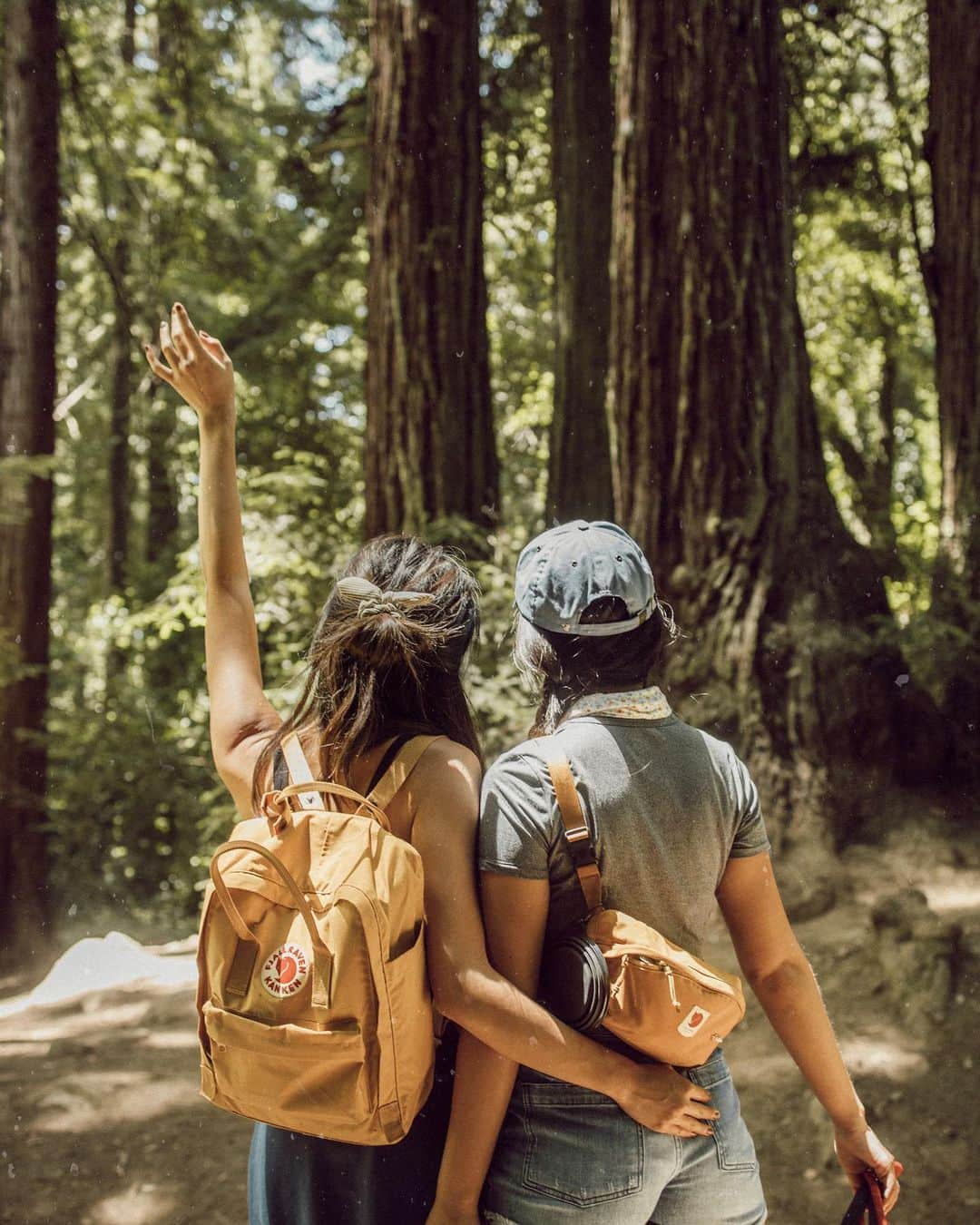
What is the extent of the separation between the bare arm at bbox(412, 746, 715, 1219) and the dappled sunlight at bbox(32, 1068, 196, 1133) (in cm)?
325

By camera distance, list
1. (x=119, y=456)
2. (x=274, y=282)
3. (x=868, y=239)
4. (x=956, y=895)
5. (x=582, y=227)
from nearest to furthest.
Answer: (x=956, y=895)
(x=582, y=227)
(x=274, y=282)
(x=868, y=239)
(x=119, y=456)

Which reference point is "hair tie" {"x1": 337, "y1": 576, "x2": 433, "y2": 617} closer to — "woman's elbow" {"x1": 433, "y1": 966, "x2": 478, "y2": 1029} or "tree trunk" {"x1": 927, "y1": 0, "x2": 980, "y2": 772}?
"woman's elbow" {"x1": 433, "y1": 966, "x2": 478, "y2": 1029}

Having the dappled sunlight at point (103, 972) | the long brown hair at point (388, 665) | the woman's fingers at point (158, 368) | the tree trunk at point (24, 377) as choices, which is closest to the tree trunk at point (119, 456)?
the tree trunk at point (24, 377)

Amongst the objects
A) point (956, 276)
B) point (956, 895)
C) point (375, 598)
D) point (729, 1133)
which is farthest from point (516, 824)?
point (956, 276)

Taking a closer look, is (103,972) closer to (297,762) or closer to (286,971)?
(297,762)

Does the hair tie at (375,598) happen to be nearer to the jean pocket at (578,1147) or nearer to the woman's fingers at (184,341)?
the woman's fingers at (184,341)

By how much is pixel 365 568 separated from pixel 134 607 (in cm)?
1038

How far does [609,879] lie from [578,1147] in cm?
43

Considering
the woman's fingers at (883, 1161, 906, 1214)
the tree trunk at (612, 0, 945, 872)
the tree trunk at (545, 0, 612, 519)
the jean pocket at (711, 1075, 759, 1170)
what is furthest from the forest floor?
the tree trunk at (545, 0, 612, 519)

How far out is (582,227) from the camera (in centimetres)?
940

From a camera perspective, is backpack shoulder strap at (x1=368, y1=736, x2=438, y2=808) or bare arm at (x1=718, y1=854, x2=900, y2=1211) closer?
backpack shoulder strap at (x1=368, y1=736, x2=438, y2=808)

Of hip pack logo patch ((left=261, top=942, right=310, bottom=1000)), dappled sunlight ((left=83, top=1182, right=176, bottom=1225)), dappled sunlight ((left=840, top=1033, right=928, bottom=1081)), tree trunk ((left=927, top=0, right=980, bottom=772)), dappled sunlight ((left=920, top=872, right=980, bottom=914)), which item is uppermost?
tree trunk ((left=927, top=0, right=980, bottom=772))

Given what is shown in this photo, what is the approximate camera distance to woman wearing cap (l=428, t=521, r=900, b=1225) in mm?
1780

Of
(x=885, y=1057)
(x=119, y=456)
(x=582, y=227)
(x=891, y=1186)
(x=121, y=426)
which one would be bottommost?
(x=885, y=1057)
